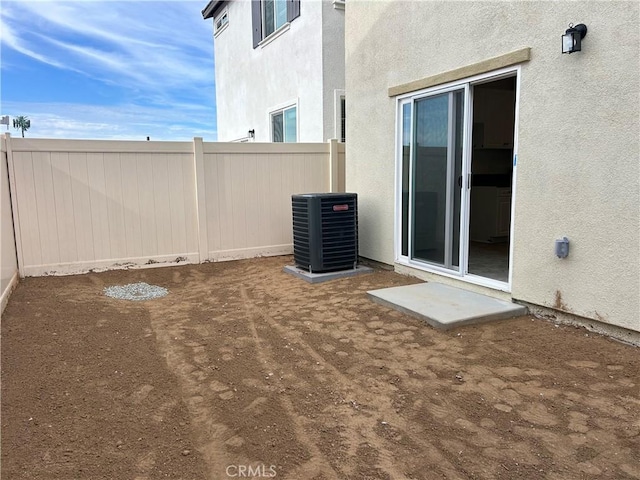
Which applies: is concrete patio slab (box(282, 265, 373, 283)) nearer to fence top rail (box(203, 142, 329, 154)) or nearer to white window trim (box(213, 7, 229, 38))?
fence top rail (box(203, 142, 329, 154))

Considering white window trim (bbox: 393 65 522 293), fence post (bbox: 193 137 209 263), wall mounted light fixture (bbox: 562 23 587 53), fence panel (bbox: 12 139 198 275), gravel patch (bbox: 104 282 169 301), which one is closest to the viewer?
wall mounted light fixture (bbox: 562 23 587 53)

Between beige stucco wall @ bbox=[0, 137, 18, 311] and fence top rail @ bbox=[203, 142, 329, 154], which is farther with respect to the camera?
fence top rail @ bbox=[203, 142, 329, 154]

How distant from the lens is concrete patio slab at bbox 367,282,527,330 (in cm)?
420

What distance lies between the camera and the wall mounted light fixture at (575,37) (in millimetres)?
3631

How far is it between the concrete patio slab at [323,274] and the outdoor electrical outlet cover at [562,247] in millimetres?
2900

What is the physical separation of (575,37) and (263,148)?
4970 millimetres

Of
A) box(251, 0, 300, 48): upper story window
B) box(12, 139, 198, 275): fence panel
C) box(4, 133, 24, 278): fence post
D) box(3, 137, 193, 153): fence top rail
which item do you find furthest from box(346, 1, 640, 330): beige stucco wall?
box(4, 133, 24, 278): fence post

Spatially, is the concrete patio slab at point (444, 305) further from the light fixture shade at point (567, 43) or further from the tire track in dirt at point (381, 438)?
the light fixture shade at point (567, 43)

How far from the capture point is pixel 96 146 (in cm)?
655

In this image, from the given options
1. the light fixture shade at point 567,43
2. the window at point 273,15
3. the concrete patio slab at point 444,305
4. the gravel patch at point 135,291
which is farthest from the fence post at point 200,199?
the light fixture shade at point 567,43

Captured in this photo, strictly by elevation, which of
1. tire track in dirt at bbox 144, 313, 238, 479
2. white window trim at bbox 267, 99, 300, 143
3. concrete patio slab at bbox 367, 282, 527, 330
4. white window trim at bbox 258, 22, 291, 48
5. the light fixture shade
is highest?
white window trim at bbox 258, 22, 291, 48

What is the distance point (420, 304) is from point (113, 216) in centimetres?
476

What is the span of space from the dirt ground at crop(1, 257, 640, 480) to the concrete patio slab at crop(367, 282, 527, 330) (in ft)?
0.40

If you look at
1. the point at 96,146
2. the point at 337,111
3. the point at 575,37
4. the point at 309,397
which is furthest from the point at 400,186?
the point at 96,146
